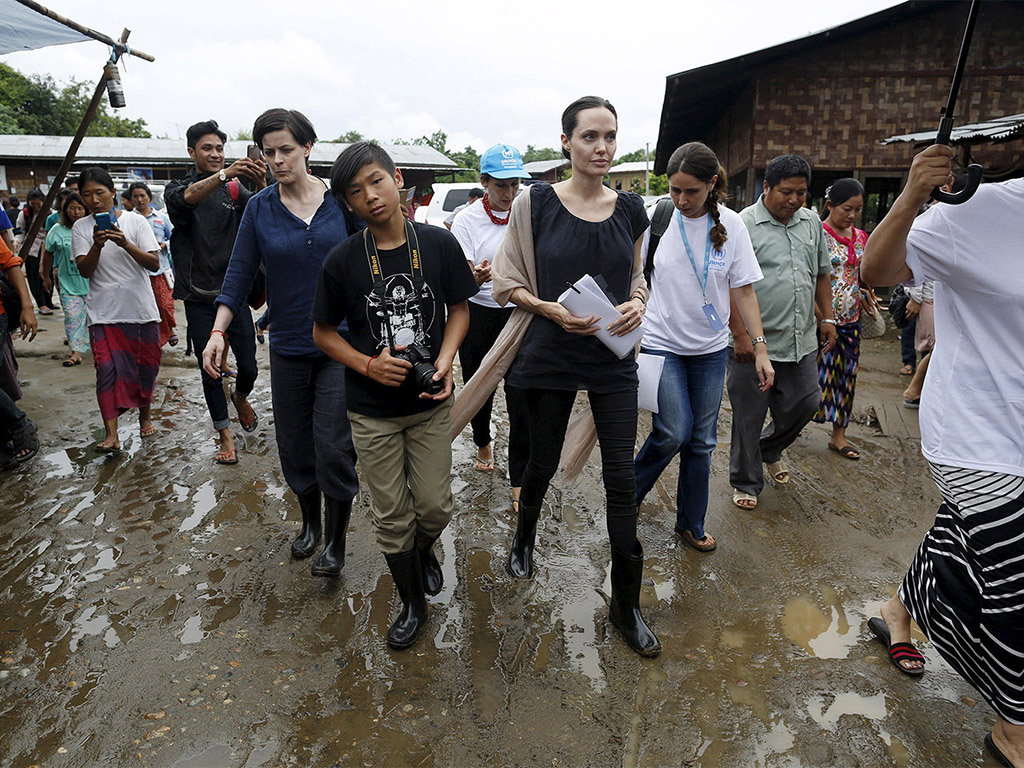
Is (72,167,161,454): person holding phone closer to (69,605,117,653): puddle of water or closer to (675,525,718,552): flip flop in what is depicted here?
(69,605,117,653): puddle of water

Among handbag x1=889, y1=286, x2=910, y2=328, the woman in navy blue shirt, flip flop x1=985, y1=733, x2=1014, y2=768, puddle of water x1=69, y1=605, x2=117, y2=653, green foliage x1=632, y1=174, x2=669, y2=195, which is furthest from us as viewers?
green foliage x1=632, y1=174, x2=669, y2=195

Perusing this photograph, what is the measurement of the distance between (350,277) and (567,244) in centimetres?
88

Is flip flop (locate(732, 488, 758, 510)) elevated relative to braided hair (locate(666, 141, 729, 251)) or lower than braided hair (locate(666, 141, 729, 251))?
lower

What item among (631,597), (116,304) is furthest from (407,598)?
(116,304)

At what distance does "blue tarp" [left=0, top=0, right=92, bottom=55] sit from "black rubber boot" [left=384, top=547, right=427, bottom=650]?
187 inches

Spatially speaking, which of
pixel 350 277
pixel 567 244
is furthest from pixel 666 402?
pixel 350 277

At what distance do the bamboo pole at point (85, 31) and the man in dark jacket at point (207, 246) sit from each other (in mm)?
1648

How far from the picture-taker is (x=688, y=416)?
3.43m

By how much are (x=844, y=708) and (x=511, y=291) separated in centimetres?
A: 202

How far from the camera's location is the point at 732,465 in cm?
428

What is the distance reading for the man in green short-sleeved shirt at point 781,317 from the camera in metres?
3.98

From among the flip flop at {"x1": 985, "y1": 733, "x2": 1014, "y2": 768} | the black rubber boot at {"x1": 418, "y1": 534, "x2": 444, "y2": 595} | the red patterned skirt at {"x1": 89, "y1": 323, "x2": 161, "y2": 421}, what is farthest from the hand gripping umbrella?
the red patterned skirt at {"x1": 89, "y1": 323, "x2": 161, "y2": 421}

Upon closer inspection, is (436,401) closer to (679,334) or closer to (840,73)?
(679,334)

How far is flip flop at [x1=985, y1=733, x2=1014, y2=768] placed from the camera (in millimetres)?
2193
